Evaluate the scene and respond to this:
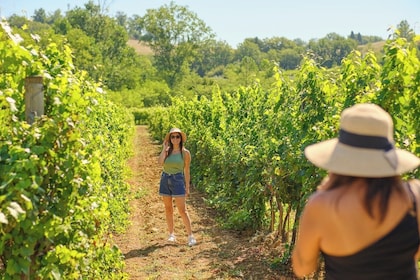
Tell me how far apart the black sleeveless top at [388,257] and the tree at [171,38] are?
249 ft

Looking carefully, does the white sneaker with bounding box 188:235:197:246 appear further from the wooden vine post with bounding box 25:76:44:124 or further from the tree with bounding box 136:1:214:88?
the tree with bounding box 136:1:214:88

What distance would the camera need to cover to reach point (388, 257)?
7.93 ft

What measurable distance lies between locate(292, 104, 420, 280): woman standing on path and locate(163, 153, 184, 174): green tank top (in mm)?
5882

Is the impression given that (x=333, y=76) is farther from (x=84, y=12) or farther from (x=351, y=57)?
(x=84, y=12)

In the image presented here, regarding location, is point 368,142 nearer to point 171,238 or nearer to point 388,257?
point 388,257

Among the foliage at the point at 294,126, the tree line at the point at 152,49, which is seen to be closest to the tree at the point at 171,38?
the tree line at the point at 152,49

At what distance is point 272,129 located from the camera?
8.11 m

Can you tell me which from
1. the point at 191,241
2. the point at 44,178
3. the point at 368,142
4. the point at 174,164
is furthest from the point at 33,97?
the point at 191,241

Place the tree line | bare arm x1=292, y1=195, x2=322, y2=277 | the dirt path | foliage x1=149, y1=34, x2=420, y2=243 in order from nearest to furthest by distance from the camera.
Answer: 1. bare arm x1=292, y1=195, x2=322, y2=277
2. foliage x1=149, y1=34, x2=420, y2=243
3. the dirt path
4. the tree line

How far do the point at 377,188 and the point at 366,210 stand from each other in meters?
0.11

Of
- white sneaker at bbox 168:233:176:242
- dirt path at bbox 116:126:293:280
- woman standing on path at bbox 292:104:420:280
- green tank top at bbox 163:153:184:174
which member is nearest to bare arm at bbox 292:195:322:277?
woman standing on path at bbox 292:104:420:280

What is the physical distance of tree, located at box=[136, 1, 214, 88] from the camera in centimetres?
7806

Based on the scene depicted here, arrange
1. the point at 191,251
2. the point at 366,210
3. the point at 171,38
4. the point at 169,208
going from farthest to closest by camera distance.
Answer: the point at 171,38 < the point at 169,208 < the point at 191,251 < the point at 366,210

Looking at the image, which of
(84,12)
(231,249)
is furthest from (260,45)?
(231,249)
